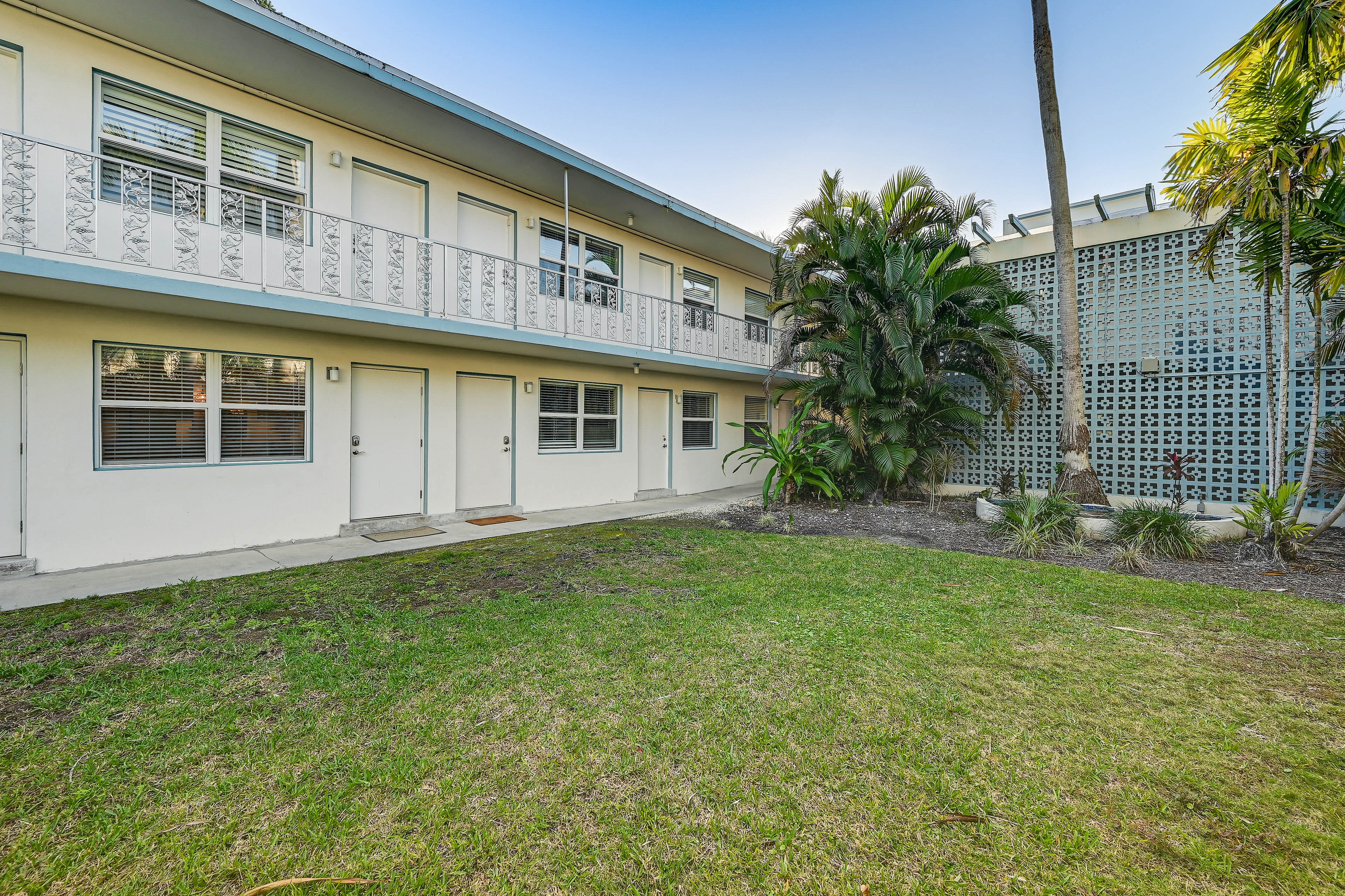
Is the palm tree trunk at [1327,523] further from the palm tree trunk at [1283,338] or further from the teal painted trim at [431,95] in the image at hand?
the teal painted trim at [431,95]

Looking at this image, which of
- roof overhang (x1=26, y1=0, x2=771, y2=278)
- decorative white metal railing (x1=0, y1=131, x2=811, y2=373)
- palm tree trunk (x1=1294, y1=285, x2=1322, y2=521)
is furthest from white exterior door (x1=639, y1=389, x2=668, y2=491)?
palm tree trunk (x1=1294, y1=285, x2=1322, y2=521)

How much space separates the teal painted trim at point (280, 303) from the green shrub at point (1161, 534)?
23.5 ft

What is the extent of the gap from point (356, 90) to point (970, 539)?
9.29 metres

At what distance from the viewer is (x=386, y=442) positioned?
26.0ft

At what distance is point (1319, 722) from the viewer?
2727 mm

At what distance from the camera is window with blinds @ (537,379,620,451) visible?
9875 millimetres

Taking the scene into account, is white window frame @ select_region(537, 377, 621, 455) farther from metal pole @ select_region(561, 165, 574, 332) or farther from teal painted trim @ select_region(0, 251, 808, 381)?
metal pole @ select_region(561, 165, 574, 332)

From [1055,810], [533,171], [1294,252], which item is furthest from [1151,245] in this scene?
[1055,810]

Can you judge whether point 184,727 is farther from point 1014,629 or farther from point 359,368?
point 359,368

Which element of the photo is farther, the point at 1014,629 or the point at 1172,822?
the point at 1014,629

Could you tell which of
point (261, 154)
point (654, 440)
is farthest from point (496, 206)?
point (654, 440)

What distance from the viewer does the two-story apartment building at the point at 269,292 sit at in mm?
5398

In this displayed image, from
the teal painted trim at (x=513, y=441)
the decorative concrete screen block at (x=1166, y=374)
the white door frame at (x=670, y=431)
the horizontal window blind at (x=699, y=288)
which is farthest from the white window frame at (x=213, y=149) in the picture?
the decorative concrete screen block at (x=1166, y=374)

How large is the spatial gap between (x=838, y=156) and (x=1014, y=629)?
1101 cm
